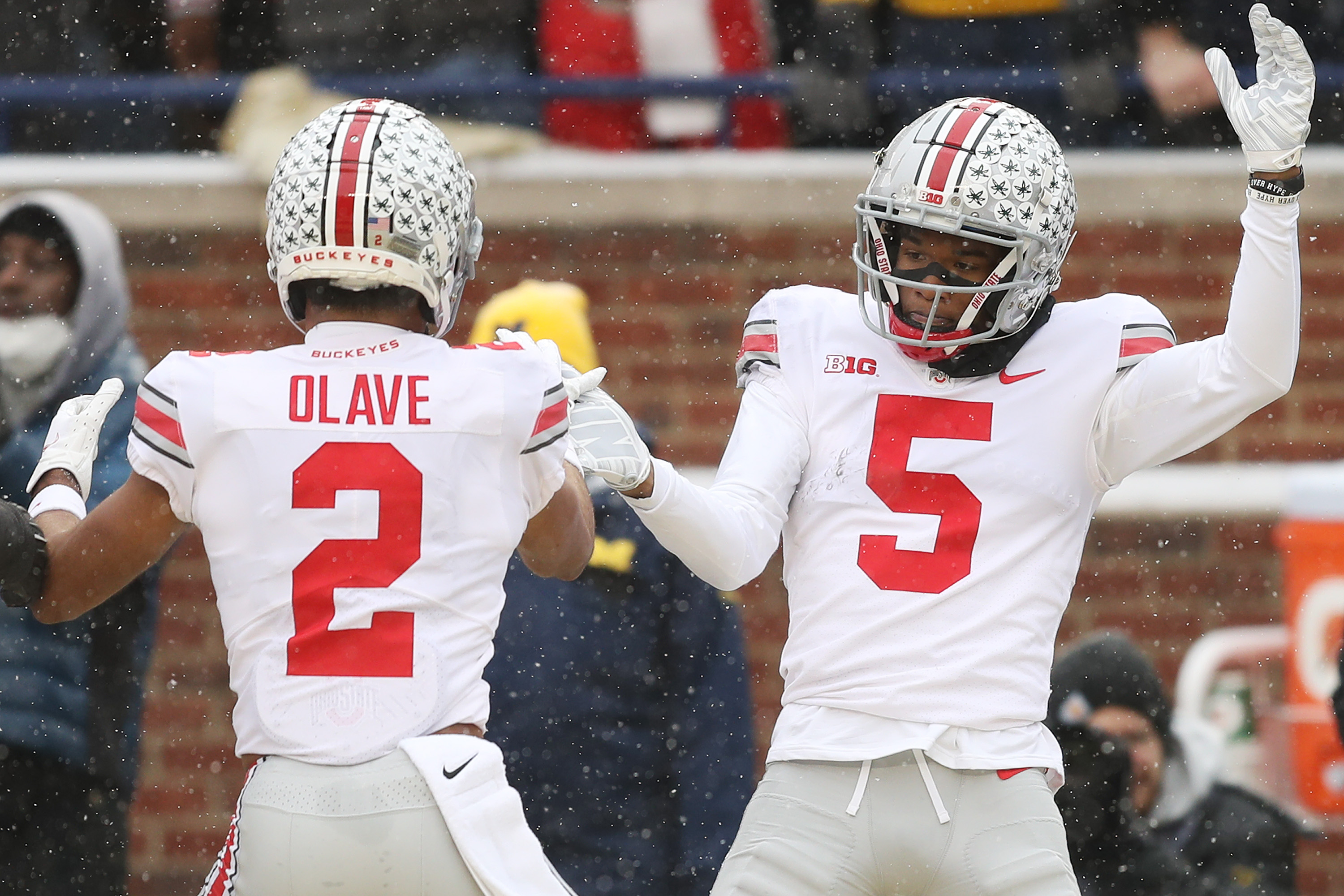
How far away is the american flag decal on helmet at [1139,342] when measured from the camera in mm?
3525

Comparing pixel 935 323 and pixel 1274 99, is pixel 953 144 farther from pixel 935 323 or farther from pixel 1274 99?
pixel 1274 99

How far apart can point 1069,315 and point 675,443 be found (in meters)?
3.42

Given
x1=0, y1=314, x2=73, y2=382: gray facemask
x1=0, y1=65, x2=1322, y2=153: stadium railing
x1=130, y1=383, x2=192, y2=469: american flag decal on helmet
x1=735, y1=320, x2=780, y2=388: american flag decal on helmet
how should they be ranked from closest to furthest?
x1=130, y1=383, x2=192, y2=469: american flag decal on helmet → x1=735, y1=320, x2=780, y2=388: american flag decal on helmet → x1=0, y1=314, x2=73, y2=382: gray facemask → x1=0, y1=65, x2=1322, y2=153: stadium railing

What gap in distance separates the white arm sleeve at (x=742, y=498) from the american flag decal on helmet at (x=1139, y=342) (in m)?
0.60

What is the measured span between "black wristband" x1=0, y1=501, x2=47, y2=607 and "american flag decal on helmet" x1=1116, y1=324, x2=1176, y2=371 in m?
1.90

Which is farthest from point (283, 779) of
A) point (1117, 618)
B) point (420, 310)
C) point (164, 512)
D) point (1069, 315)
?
point (1117, 618)

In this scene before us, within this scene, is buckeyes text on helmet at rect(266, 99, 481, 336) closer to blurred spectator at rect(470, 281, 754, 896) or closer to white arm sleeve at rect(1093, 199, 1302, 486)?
white arm sleeve at rect(1093, 199, 1302, 486)

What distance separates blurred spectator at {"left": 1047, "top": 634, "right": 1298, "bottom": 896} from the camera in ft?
16.3

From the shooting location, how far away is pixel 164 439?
299cm

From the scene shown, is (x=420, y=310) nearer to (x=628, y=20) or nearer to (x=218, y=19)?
(x=628, y=20)

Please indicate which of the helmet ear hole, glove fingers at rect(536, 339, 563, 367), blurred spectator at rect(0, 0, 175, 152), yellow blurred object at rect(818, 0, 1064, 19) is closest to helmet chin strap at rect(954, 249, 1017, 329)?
glove fingers at rect(536, 339, 563, 367)

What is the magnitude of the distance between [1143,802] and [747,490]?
2230 millimetres

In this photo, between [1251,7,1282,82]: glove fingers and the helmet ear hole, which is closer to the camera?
the helmet ear hole

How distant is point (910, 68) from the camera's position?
6.94 metres
